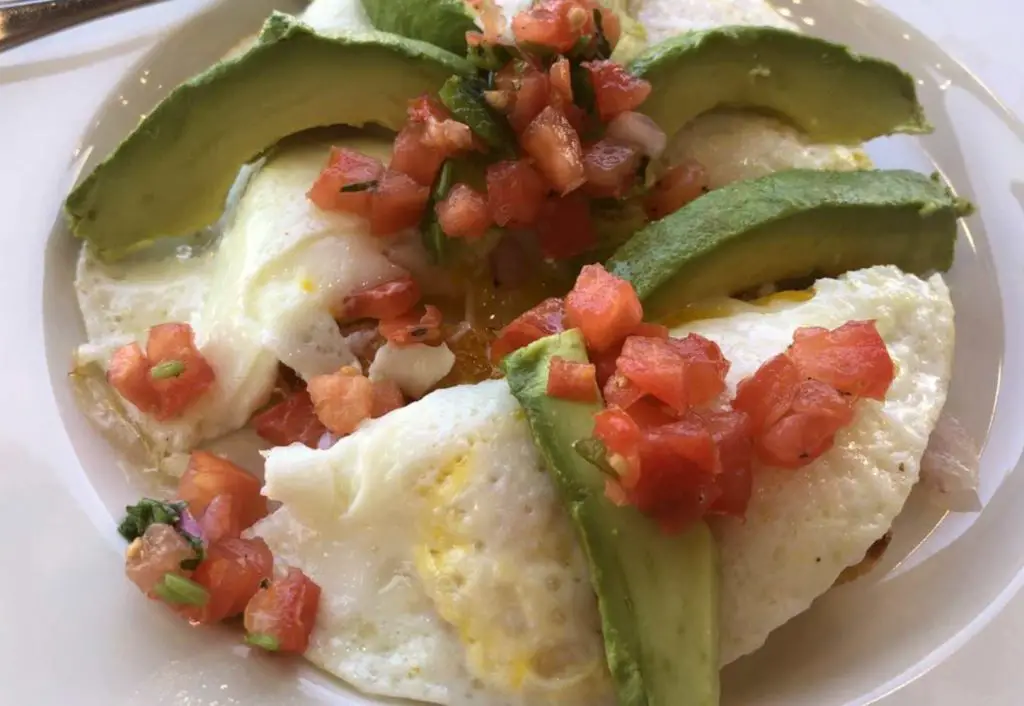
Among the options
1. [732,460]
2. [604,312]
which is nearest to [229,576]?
[604,312]

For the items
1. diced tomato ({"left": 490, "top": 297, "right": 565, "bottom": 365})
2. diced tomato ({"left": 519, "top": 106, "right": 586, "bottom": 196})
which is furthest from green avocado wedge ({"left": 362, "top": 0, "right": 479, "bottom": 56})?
diced tomato ({"left": 490, "top": 297, "right": 565, "bottom": 365})

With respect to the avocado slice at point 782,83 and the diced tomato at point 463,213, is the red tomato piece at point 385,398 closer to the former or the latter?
the diced tomato at point 463,213

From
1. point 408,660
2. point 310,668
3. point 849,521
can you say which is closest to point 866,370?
point 849,521

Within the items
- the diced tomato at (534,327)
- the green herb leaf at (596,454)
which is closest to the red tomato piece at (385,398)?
the diced tomato at (534,327)

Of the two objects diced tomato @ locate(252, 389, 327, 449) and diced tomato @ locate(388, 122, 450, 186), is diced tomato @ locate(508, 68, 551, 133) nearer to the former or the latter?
diced tomato @ locate(388, 122, 450, 186)

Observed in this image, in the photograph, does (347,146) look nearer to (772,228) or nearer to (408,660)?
(772,228)

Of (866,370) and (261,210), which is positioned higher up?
(866,370)
